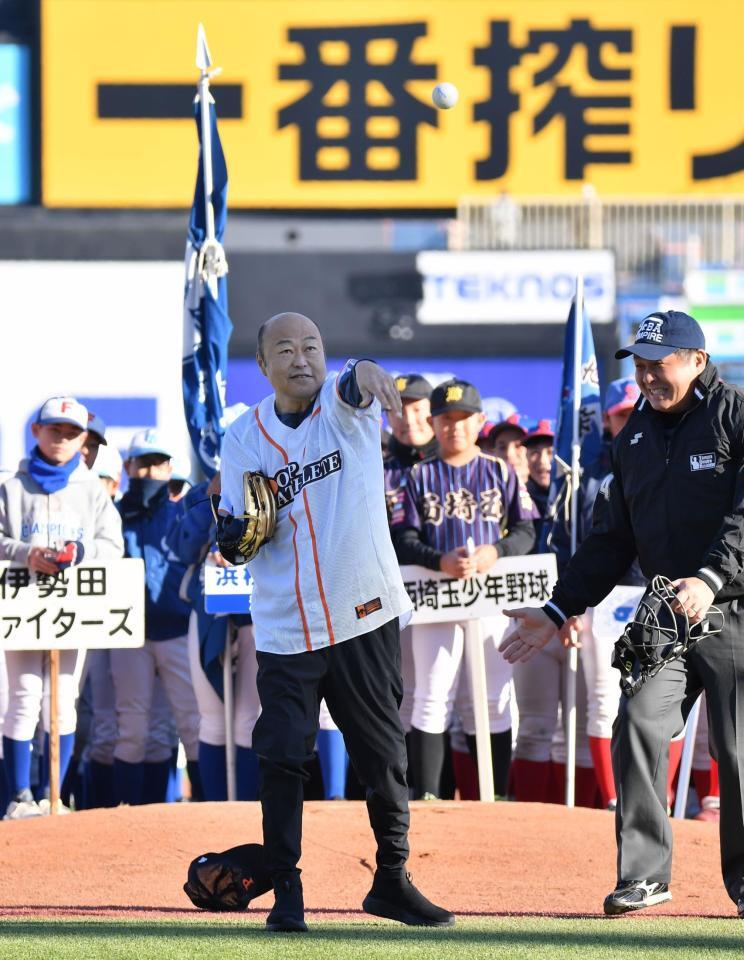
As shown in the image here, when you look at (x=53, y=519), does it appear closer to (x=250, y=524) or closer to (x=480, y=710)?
(x=480, y=710)

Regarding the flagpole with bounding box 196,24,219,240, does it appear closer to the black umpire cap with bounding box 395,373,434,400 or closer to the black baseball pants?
the black umpire cap with bounding box 395,373,434,400

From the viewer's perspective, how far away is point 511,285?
2420cm

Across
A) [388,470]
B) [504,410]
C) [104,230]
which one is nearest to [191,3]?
[104,230]

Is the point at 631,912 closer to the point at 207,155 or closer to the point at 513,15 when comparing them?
the point at 207,155

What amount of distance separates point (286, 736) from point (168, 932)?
721 millimetres

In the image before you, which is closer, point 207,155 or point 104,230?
point 207,155

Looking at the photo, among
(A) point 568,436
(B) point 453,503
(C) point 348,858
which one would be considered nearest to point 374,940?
(C) point 348,858

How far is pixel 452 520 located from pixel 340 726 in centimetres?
378

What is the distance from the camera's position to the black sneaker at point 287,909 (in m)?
5.48

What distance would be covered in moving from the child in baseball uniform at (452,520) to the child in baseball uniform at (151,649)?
156cm

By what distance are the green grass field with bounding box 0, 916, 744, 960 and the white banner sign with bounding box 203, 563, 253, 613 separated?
3454 millimetres

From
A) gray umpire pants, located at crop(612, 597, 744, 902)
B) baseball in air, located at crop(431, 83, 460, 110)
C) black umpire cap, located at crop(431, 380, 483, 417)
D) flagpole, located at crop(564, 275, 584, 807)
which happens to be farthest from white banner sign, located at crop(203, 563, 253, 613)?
baseball in air, located at crop(431, 83, 460, 110)

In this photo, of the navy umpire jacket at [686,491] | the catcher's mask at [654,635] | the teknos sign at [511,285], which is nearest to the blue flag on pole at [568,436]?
the navy umpire jacket at [686,491]

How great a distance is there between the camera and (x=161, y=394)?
2341 cm
